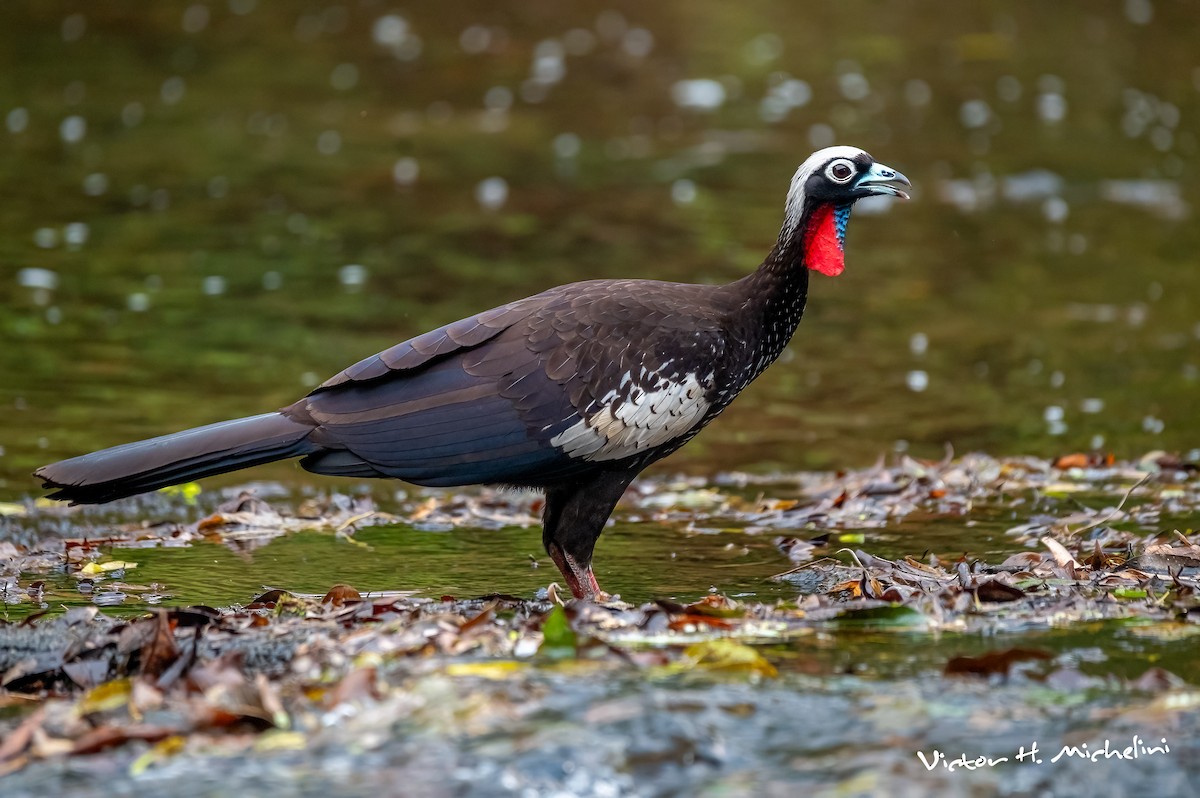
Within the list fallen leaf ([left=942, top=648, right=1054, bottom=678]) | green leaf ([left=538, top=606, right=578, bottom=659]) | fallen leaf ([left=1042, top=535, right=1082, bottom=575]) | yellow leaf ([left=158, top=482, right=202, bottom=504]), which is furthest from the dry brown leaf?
yellow leaf ([left=158, top=482, right=202, bottom=504])

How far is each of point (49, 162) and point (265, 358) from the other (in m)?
6.22

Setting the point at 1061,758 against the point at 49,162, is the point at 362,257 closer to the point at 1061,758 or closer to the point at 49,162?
the point at 49,162

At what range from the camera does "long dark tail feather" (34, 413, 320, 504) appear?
5.71 m

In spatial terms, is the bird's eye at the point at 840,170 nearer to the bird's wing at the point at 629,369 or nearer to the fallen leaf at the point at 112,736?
the bird's wing at the point at 629,369

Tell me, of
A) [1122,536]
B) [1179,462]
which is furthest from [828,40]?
[1122,536]

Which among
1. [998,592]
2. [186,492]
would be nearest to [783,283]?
[998,592]

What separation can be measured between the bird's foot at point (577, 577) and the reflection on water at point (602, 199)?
3162mm

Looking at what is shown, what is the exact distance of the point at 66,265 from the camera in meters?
12.5

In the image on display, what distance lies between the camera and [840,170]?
6.53 metres

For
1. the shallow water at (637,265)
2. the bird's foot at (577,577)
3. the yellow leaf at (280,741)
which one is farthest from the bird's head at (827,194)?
the yellow leaf at (280,741)

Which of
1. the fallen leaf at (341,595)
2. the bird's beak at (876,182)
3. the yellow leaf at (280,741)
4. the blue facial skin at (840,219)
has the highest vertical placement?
the bird's beak at (876,182)

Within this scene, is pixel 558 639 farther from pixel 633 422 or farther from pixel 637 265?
pixel 637 265

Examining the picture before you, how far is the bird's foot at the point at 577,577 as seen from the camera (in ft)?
20.2

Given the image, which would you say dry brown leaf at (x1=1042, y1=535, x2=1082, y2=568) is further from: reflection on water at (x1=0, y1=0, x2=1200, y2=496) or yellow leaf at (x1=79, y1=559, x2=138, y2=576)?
yellow leaf at (x1=79, y1=559, x2=138, y2=576)
